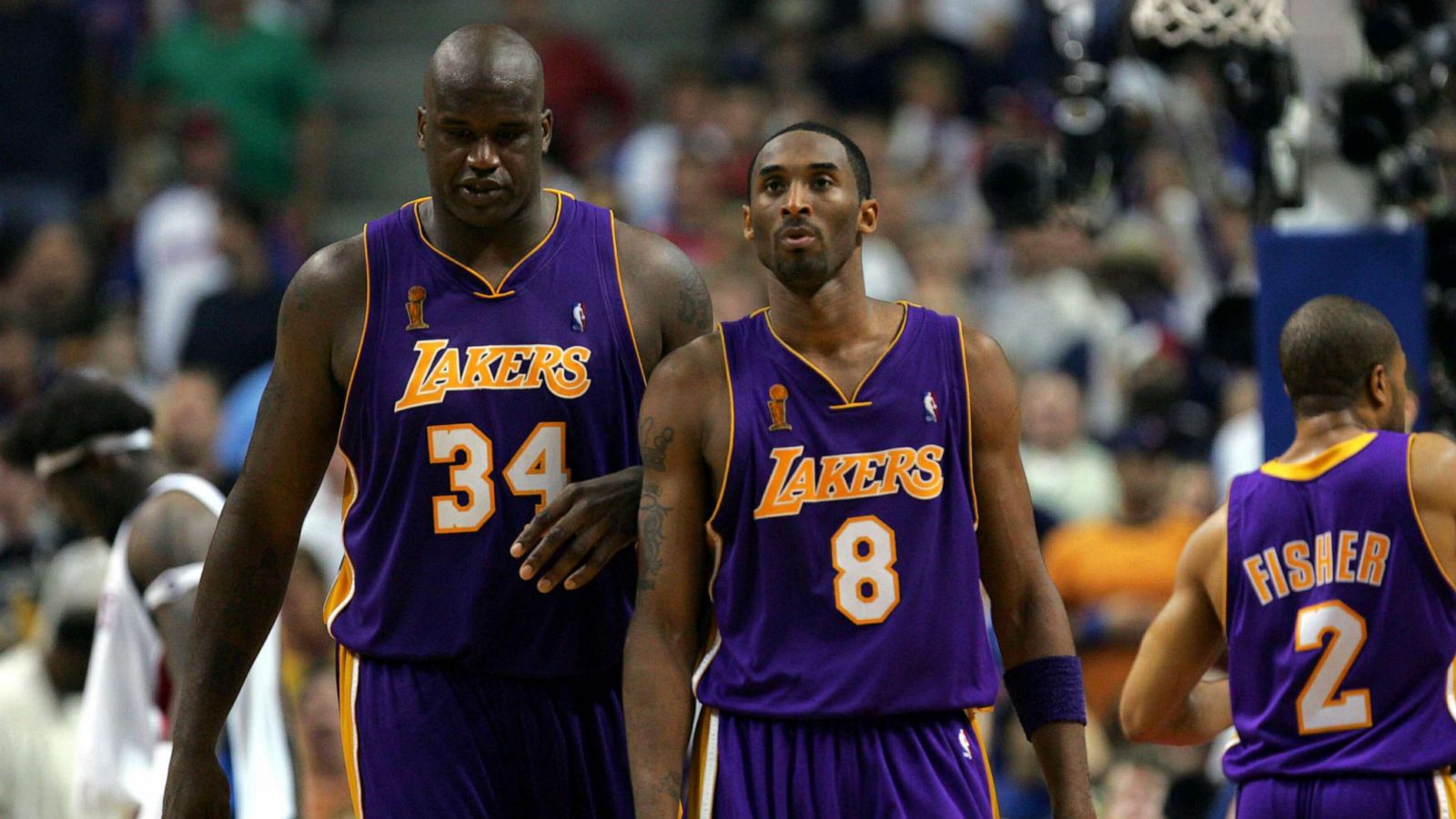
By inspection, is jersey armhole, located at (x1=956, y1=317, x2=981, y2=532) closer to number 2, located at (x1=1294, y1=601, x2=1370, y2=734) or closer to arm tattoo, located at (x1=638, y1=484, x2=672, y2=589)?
arm tattoo, located at (x1=638, y1=484, x2=672, y2=589)

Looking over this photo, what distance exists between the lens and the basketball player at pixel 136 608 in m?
6.19

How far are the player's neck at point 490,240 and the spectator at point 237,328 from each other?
726 cm

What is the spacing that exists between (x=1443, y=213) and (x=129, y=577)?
4.43 meters

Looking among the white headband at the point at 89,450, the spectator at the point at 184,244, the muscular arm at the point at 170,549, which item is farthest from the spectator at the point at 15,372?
the muscular arm at the point at 170,549

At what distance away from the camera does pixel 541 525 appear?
4.96m

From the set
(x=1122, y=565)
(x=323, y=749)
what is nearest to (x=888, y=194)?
(x=1122, y=565)

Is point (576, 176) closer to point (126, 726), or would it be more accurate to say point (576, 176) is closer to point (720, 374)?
point (126, 726)

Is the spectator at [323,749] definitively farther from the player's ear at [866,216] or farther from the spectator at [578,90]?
the spectator at [578,90]

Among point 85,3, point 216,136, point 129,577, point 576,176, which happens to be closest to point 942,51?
point 576,176

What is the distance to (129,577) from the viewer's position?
6.27m

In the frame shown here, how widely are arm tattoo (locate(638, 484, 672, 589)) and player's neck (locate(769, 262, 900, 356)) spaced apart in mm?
465

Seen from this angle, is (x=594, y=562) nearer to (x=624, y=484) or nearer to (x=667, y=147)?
(x=624, y=484)

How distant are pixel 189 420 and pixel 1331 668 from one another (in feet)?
19.5

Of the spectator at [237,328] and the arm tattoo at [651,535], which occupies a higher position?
the spectator at [237,328]
